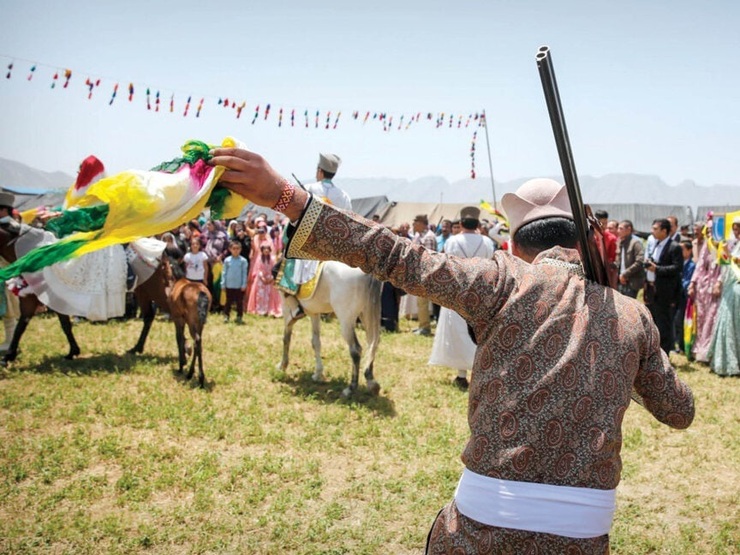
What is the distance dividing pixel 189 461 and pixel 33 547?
140 cm

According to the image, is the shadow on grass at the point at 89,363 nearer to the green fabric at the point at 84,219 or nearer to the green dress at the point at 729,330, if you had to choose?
the green fabric at the point at 84,219

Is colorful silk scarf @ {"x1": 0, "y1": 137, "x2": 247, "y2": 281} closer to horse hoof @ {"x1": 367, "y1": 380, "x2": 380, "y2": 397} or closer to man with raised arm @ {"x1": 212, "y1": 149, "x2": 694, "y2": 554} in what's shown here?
man with raised arm @ {"x1": 212, "y1": 149, "x2": 694, "y2": 554}

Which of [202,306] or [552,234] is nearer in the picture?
[552,234]

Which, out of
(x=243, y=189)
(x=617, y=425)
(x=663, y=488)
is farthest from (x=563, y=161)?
(x=663, y=488)

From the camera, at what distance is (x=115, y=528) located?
3881 mm

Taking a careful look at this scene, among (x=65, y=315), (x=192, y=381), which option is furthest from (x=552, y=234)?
(x=65, y=315)

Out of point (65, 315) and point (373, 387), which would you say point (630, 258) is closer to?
point (373, 387)

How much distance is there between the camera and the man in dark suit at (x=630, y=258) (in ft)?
30.9

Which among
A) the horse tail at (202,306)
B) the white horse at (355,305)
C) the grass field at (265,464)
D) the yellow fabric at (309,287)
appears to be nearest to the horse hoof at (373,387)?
the white horse at (355,305)

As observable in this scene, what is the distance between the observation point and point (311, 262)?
7145mm

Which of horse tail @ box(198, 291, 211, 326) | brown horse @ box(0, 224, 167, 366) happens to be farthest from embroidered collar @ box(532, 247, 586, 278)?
brown horse @ box(0, 224, 167, 366)

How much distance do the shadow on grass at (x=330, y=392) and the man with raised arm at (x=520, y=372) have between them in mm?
4562

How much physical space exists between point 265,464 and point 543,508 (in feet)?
11.8

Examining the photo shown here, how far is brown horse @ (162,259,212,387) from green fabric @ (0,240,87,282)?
519cm
